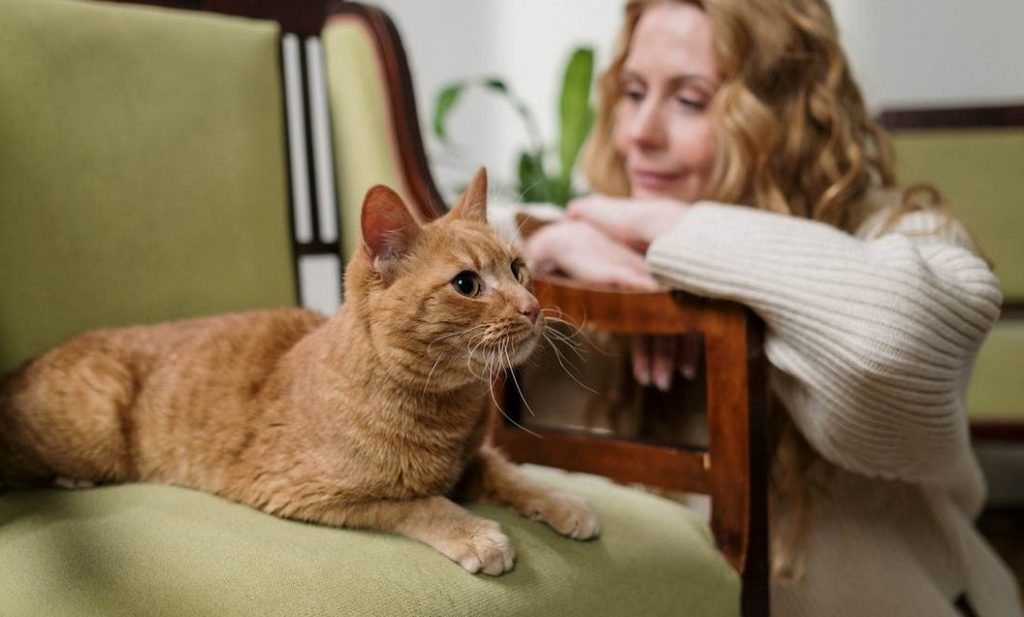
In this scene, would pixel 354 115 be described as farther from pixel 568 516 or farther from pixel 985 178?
pixel 985 178

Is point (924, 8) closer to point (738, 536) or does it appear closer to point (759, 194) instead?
point (759, 194)

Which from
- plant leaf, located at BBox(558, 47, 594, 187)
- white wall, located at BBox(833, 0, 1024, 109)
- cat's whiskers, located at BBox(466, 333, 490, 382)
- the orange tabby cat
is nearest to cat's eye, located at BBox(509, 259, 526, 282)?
the orange tabby cat

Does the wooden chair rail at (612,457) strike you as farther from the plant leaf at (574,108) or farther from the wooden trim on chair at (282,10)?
the plant leaf at (574,108)

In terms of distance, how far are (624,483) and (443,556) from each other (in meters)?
0.42

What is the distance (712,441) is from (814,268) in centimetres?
23

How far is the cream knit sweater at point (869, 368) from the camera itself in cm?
93

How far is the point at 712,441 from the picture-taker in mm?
998

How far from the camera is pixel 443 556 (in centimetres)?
81

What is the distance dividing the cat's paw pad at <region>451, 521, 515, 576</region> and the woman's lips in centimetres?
72

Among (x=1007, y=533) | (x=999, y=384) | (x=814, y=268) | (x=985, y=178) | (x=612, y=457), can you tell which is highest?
(x=814, y=268)

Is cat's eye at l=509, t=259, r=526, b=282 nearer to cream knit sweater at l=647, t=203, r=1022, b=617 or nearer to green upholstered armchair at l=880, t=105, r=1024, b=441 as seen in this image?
cream knit sweater at l=647, t=203, r=1022, b=617

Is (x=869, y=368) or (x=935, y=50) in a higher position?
(x=935, y=50)

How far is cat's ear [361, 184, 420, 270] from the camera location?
722 mm

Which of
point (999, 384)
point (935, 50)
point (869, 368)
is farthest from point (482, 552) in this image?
point (935, 50)
